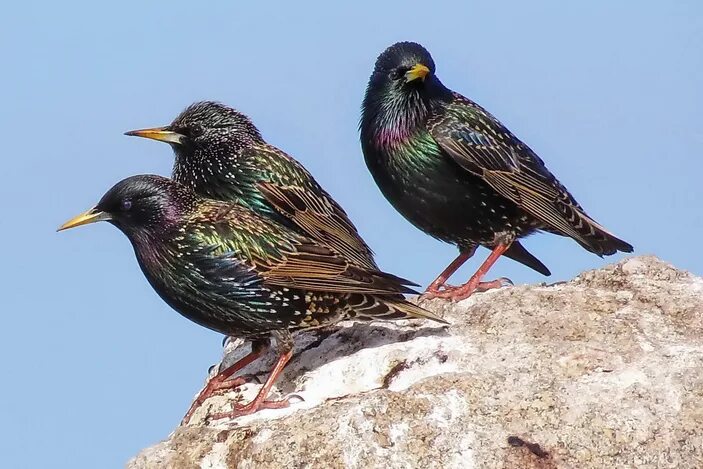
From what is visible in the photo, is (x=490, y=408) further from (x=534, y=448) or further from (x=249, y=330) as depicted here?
(x=249, y=330)

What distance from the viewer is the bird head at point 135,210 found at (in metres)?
6.95

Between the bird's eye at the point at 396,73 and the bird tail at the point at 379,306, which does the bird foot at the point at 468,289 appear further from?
the bird's eye at the point at 396,73

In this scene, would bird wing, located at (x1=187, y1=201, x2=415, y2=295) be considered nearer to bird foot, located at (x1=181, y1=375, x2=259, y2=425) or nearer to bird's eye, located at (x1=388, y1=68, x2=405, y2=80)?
bird foot, located at (x1=181, y1=375, x2=259, y2=425)

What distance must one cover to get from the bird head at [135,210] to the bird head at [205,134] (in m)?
0.96

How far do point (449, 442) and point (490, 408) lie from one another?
280 millimetres

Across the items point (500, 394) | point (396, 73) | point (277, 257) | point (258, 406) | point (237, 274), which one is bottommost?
point (258, 406)

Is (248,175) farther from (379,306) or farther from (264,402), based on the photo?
(264,402)

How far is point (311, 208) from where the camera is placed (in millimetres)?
8062

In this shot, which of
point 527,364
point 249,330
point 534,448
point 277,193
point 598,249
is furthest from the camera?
point 598,249

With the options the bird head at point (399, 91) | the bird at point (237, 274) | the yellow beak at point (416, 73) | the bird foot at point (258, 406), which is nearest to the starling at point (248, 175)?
the bird head at point (399, 91)

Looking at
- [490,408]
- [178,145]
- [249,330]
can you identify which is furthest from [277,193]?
[490,408]

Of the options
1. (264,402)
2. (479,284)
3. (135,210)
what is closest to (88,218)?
(135,210)

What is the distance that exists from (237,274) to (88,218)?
82cm

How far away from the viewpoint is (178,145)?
8.09 m
